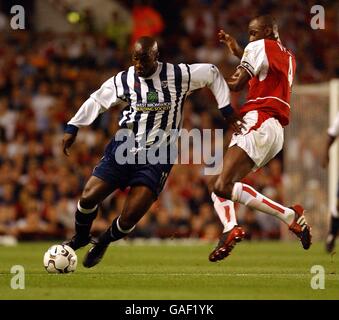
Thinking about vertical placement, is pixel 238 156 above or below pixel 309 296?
above

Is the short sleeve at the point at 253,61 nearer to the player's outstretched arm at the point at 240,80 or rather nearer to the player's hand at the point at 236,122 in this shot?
the player's outstretched arm at the point at 240,80

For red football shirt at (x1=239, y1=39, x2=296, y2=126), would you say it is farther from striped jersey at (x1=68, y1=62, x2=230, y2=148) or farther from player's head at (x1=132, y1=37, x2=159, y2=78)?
player's head at (x1=132, y1=37, x2=159, y2=78)

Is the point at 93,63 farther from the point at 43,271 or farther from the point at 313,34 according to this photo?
the point at 43,271

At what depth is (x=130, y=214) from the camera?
1091 cm

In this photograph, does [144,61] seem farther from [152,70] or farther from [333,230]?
[333,230]

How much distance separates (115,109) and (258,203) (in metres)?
10.9

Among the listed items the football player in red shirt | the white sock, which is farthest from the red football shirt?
the white sock

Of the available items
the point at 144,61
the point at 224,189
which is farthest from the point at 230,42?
the point at 224,189

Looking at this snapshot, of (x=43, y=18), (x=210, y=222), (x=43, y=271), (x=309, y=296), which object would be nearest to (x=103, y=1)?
(x=43, y=18)
